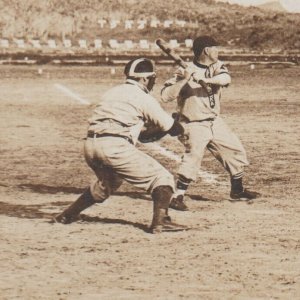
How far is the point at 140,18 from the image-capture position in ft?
265

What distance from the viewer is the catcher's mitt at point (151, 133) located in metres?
8.80

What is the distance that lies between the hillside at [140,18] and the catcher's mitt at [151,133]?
48.9 m

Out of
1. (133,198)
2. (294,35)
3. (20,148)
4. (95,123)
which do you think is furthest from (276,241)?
(294,35)

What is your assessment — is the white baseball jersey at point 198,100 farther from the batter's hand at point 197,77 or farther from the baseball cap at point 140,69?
the baseball cap at point 140,69

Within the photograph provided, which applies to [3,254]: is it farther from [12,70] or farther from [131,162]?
[12,70]

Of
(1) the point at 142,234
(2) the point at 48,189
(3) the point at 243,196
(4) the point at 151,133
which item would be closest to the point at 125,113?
(4) the point at 151,133

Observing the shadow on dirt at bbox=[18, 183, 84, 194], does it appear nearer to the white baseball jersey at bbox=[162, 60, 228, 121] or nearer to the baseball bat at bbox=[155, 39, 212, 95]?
the white baseball jersey at bbox=[162, 60, 228, 121]

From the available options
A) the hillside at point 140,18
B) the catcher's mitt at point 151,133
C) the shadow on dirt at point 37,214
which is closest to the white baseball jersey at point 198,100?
the catcher's mitt at point 151,133

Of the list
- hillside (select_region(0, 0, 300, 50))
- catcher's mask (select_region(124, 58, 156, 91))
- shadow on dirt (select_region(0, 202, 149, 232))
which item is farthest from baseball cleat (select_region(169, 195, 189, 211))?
Result: hillside (select_region(0, 0, 300, 50))

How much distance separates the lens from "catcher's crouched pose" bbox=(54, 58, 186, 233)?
8602 mm

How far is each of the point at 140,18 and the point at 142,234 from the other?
72937mm

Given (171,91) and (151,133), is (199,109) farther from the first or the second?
(151,133)

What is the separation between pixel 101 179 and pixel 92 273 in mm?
1770

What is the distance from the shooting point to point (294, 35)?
6231 cm
